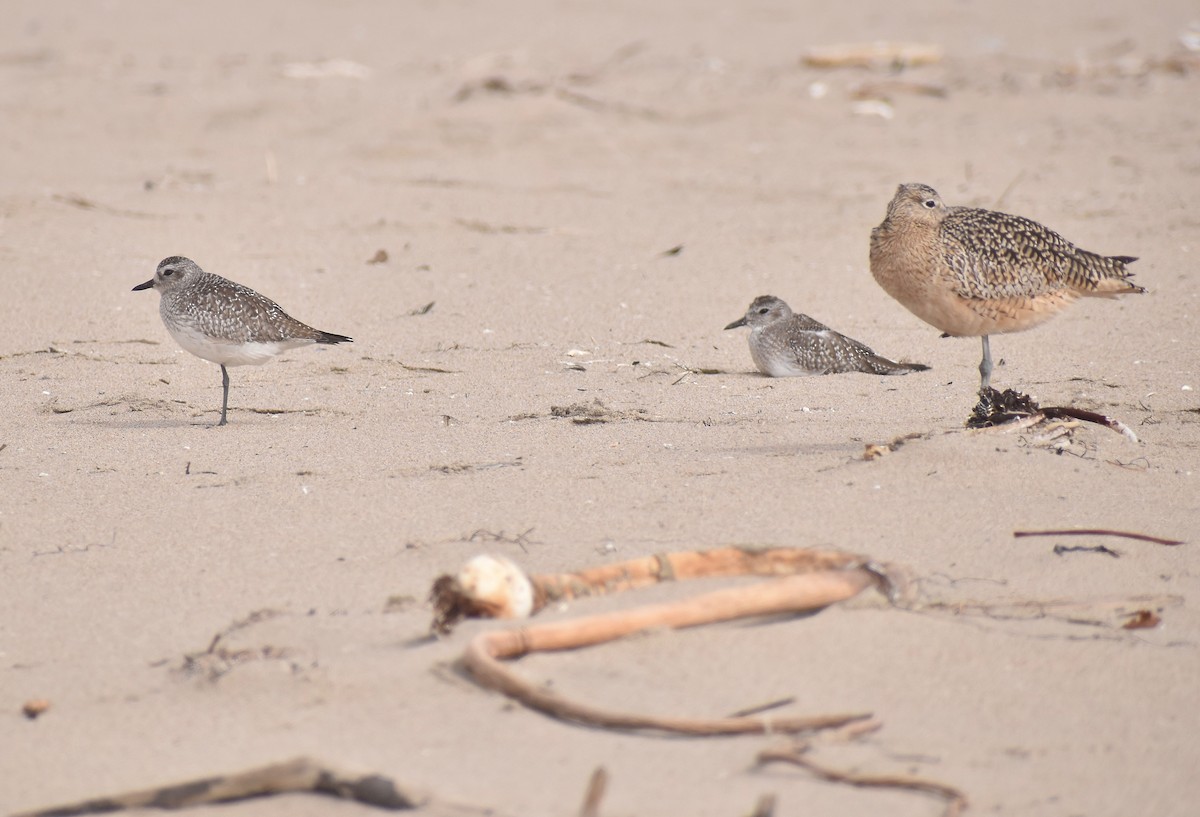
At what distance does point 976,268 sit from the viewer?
6473 mm

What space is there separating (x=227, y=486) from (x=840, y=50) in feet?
37.3

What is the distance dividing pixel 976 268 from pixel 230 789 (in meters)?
4.29

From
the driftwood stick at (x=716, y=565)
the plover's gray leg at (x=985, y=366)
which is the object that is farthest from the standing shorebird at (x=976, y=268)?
the driftwood stick at (x=716, y=565)

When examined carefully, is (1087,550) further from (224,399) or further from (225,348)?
(225,348)

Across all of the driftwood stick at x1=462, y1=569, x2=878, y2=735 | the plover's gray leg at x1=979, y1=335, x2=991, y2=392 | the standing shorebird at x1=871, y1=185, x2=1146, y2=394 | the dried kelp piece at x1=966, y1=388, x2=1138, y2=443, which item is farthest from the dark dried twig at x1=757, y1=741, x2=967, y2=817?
the plover's gray leg at x1=979, y1=335, x2=991, y2=392

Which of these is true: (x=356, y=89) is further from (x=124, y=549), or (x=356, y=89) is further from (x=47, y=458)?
(x=124, y=549)

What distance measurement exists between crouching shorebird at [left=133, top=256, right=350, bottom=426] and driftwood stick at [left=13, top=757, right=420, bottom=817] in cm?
385

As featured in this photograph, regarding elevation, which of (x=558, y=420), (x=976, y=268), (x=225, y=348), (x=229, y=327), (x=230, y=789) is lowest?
(x=230, y=789)

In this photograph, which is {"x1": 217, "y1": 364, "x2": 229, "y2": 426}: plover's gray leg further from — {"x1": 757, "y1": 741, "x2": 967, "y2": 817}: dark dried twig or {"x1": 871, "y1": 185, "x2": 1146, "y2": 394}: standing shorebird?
{"x1": 757, "y1": 741, "x2": 967, "y2": 817}: dark dried twig

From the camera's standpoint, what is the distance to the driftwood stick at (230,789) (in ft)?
11.3

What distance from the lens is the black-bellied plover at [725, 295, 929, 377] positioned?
7.82 m

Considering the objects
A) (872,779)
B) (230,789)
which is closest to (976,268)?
(872,779)

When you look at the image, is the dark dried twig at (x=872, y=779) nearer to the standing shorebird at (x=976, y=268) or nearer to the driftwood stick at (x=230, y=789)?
the driftwood stick at (x=230, y=789)

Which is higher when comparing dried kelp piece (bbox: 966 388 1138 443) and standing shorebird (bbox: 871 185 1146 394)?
standing shorebird (bbox: 871 185 1146 394)
